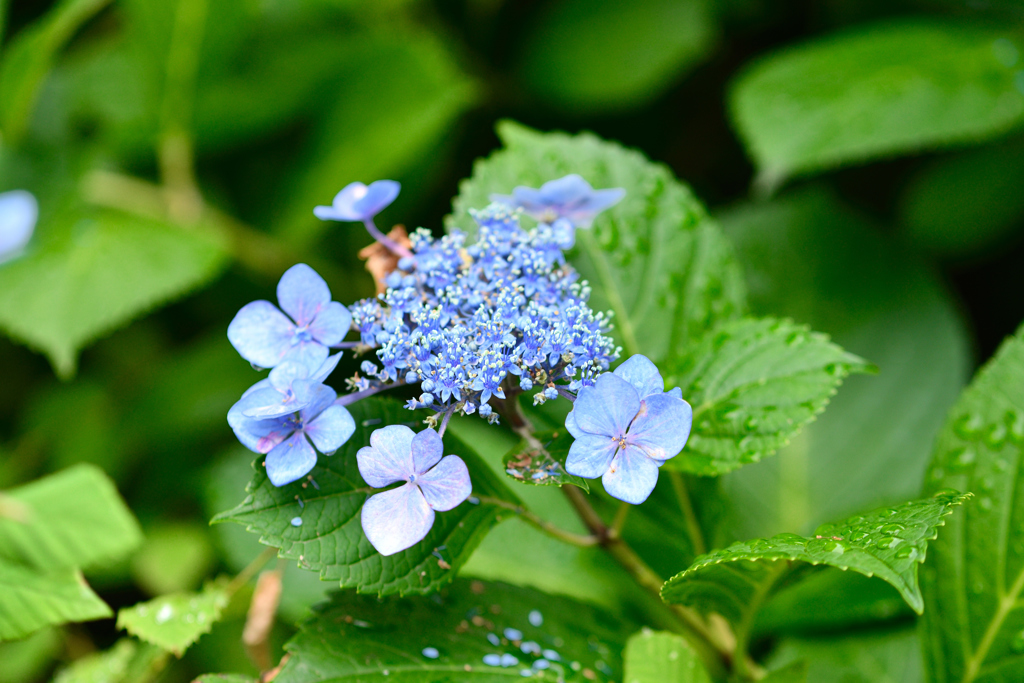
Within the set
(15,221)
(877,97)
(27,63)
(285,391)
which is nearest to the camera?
(285,391)

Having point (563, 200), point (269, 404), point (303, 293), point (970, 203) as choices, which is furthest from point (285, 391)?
point (970, 203)

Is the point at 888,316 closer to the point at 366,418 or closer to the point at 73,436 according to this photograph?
the point at 366,418

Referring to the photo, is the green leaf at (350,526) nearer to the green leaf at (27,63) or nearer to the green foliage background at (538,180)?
the green foliage background at (538,180)

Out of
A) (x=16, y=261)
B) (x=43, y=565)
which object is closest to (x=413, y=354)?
(x=43, y=565)

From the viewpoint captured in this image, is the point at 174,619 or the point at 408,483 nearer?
the point at 408,483

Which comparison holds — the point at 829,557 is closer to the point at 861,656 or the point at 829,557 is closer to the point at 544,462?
the point at 544,462

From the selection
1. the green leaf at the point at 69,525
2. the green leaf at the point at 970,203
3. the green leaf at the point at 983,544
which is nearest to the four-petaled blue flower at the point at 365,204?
the green leaf at the point at 69,525
